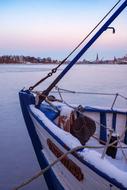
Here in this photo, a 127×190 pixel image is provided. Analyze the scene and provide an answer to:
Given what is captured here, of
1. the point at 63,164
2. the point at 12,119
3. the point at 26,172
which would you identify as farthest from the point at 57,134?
the point at 12,119

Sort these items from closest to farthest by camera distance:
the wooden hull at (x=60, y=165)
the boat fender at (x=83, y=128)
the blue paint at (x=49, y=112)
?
the wooden hull at (x=60, y=165) → the boat fender at (x=83, y=128) → the blue paint at (x=49, y=112)

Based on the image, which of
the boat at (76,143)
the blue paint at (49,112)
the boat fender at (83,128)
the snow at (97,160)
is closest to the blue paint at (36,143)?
the boat at (76,143)

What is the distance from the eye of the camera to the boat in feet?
11.3

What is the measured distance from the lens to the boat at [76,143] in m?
3.46

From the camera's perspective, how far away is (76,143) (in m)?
4.05

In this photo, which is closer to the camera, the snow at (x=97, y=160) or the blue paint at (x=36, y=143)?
the snow at (x=97, y=160)

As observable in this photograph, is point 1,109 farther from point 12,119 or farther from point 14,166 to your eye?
point 14,166

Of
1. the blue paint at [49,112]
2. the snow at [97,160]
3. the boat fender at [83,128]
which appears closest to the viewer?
the snow at [97,160]

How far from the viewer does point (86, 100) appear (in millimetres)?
16469

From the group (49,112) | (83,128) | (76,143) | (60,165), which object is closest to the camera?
(76,143)

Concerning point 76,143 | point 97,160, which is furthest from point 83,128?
point 97,160

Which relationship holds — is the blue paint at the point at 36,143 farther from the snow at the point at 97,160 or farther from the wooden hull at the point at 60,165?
the snow at the point at 97,160

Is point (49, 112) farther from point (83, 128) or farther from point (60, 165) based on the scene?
point (60, 165)

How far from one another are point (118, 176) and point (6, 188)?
126 inches
